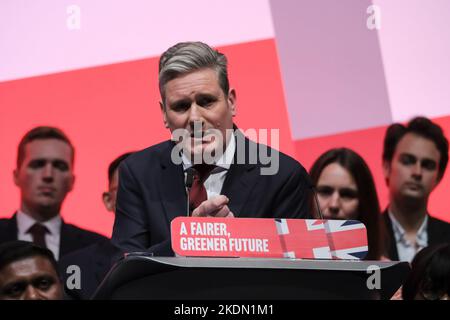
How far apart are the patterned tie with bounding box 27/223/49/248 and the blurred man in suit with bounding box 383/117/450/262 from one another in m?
1.59

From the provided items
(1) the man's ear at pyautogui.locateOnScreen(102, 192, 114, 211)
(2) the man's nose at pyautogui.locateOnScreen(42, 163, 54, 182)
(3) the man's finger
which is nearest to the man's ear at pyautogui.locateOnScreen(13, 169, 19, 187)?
(2) the man's nose at pyautogui.locateOnScreen(42, 163, 54, 182)

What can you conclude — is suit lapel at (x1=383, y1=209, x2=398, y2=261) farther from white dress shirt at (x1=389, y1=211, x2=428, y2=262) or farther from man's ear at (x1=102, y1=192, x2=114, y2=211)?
man's ear at (x1=102, y1=192, x2=114, y2=211)

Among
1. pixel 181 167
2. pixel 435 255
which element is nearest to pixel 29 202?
pixel 181 167

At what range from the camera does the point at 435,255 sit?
374cm

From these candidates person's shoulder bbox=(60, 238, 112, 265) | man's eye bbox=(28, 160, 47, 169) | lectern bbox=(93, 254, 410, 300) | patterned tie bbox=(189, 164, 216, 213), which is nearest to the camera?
lectern bbox=(93, 254, 410, 300)

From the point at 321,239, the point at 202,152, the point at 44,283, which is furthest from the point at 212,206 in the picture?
the point at 44,283

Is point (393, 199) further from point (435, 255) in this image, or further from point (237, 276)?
point (237, 276)

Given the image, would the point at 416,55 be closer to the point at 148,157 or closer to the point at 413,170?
the point at 413,170

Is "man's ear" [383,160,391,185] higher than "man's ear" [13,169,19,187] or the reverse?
the reverse

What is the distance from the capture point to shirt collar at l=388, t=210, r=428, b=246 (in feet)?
14.6

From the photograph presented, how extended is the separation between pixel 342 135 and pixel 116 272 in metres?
2.40

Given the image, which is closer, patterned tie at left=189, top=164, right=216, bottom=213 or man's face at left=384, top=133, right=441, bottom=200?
patterned tie at left=189, top=164, right=216, bottom=213

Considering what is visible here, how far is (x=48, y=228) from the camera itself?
4.25 metres

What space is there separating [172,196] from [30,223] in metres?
1.58
